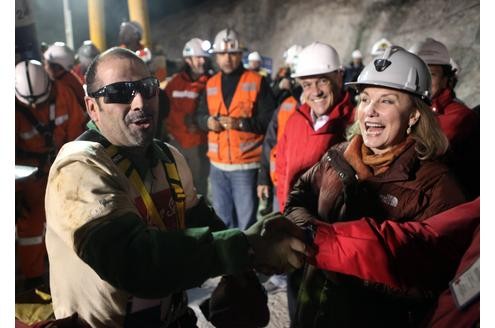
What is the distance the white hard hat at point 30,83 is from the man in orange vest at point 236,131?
6.51 feet

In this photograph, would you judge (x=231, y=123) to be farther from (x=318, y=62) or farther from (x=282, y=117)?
(x=318, y=62)

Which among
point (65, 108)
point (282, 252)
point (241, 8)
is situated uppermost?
point (241, 8)

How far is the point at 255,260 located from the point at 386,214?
35.5 inches

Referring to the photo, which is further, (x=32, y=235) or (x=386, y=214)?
(x=32, y=235)

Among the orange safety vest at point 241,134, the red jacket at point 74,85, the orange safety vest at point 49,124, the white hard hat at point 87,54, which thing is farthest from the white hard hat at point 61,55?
the orange safety vest at point 241,134

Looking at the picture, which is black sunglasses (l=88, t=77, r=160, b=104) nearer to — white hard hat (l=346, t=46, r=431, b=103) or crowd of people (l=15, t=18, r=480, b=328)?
crowd of people (l=15, t=18, r=480, b=328)

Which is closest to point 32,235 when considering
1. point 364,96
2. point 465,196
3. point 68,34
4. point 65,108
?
point 65,108

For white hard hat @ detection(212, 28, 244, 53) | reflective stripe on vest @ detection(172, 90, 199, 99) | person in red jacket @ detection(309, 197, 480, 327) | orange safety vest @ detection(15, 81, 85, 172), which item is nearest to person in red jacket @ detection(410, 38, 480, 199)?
person in red jacket @ detection(309, 197, 480, 327)

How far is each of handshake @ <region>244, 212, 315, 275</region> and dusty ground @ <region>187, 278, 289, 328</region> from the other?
228 centimetres

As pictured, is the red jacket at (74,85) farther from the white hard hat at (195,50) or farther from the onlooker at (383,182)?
the onlooker at (383,182)

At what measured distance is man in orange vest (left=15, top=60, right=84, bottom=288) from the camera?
4621 millimetres

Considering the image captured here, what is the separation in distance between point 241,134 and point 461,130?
2577mm
